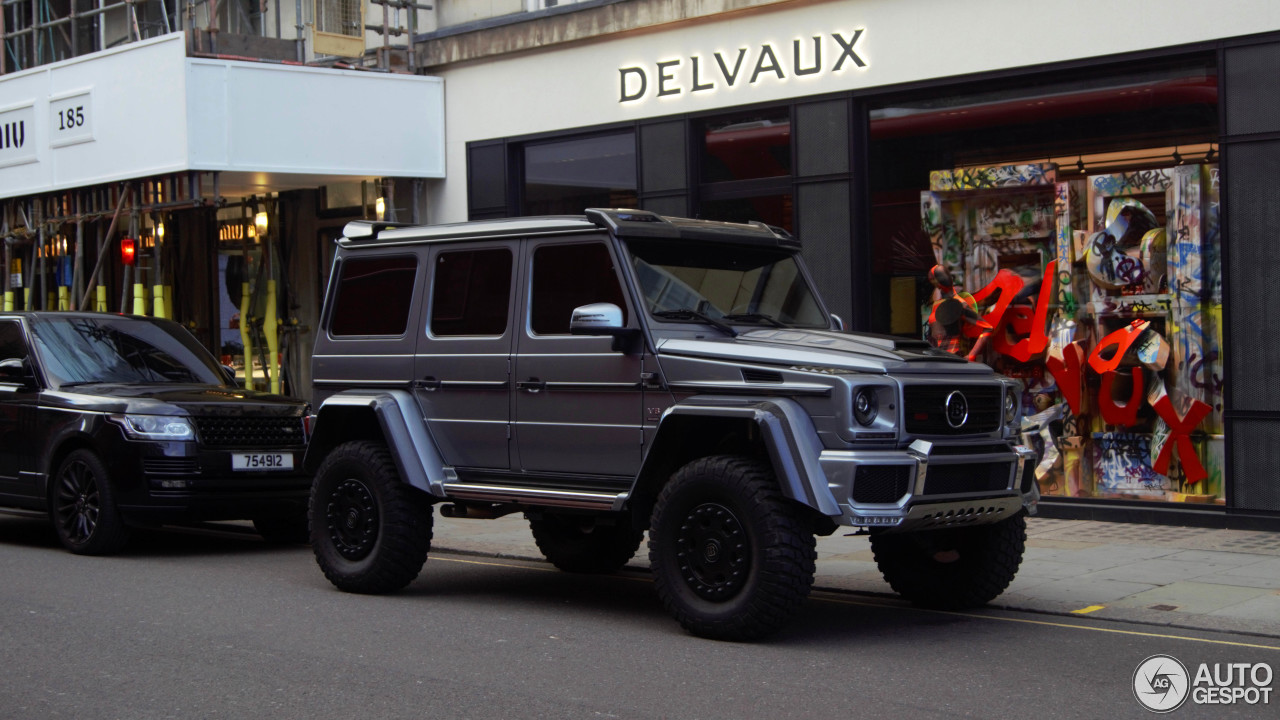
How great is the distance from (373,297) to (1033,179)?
6.52 m

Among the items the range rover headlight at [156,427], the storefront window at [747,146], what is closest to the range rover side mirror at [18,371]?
the range rover headlight at [156,427]

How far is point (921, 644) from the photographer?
7438 millimetres

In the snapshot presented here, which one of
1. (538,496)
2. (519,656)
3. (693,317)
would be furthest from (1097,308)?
(519,656)

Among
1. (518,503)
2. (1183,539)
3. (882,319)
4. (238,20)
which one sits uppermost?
(238,20)

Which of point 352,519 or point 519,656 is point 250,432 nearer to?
point 352,519

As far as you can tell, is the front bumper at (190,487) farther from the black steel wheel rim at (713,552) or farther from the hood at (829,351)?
the black steel wheel rim at (713,552)

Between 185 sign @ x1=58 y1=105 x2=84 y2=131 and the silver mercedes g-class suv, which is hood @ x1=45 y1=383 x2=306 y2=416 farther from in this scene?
185 sign @ x1=58 y1=105 x2=84 y2=131

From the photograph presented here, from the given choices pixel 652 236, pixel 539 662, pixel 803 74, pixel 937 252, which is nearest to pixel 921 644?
pixel 539 662

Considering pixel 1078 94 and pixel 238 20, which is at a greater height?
pixel 238 20

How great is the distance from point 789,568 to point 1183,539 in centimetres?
559

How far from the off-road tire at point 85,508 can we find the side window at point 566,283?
169 inches

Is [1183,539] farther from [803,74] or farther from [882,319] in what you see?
[803,74]

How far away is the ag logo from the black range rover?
6.73 meters

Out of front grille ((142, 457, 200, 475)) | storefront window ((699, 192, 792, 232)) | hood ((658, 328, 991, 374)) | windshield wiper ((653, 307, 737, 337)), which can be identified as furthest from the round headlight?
storefront window ((699, 192, 792, 232))
